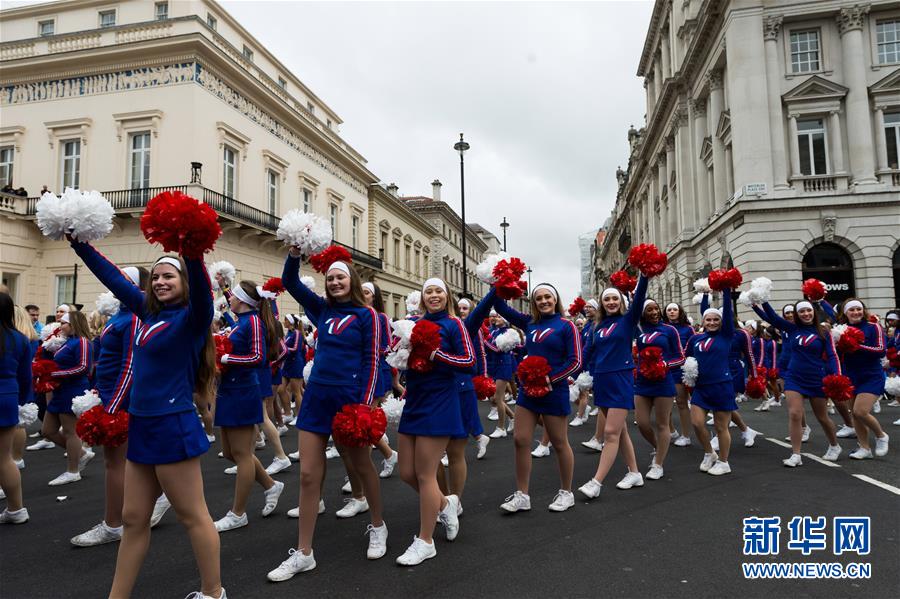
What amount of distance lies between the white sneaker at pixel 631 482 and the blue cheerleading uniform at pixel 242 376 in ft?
11.9

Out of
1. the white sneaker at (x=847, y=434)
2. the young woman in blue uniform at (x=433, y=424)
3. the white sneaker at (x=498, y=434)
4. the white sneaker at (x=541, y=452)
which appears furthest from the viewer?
the white sneaker at (x=498, y=434)

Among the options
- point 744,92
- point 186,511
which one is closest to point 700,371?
point 186,511

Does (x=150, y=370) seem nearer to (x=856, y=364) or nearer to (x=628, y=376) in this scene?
(x=628, y=376)

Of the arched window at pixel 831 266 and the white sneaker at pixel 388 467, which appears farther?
the arched window at pixel 831 266

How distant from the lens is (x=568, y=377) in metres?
5.12

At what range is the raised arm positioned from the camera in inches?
127

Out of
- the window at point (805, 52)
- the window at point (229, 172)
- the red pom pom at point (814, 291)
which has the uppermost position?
the window at point (805, 52)

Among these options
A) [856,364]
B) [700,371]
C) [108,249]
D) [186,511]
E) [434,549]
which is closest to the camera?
[186,511]

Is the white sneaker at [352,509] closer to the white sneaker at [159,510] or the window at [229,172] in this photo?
the white sneaker at [159,510]

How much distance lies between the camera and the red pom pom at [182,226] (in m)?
2.72

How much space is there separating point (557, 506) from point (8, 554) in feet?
14.1

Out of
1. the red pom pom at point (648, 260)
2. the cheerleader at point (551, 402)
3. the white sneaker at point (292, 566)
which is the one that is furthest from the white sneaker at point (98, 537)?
the red pom pom at point (648, 260)

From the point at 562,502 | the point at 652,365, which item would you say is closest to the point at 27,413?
the point at 562,502

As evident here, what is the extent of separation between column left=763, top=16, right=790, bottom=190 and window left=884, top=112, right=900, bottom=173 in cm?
406
